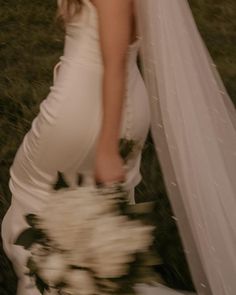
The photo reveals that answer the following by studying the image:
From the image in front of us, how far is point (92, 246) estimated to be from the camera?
1.05 meters

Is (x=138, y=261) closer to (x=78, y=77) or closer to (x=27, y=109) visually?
(x=78, y=77)

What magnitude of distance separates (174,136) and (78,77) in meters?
0.27

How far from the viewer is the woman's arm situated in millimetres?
1323

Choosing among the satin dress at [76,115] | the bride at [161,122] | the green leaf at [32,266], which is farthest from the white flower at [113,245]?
the satin dress at [76,115]

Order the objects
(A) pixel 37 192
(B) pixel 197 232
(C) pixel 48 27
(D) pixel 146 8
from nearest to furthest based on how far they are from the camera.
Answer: (D) pixel 146 8 → (B) pixel 197 232 → (A) pixel 37 192 → (C) pixel 48 27

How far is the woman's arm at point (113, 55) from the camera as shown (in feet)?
4.34

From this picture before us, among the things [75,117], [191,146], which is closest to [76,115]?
[75,117]

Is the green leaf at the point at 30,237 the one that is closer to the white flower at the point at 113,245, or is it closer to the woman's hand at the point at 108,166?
the white flower at the point at 113,245

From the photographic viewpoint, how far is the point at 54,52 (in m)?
3.93

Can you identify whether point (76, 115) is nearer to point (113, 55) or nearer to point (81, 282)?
point (113, 55)

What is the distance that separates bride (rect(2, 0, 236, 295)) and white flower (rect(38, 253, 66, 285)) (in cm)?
31

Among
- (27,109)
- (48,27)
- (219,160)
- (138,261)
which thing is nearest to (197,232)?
(219,160)

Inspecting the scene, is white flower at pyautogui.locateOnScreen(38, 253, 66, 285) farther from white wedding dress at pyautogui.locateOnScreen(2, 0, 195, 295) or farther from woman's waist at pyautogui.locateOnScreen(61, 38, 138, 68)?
woman's waist at pyautogui.locateOnScreen(61, 38, 138, 68)

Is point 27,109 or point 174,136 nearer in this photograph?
point 174,136
